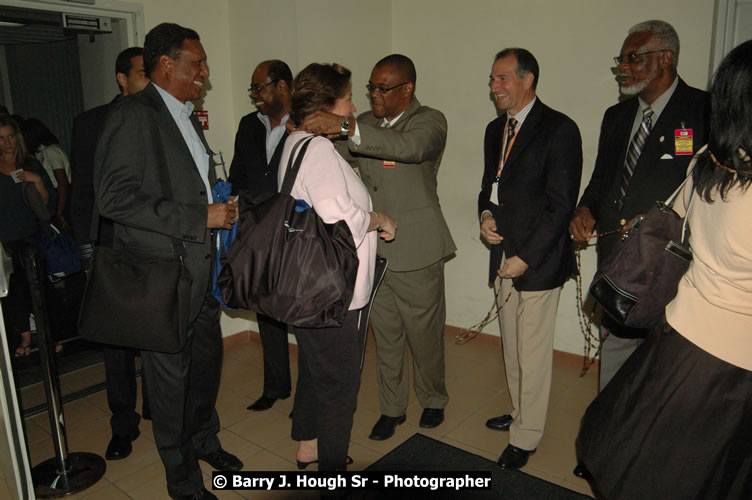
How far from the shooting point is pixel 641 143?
8.27 ft

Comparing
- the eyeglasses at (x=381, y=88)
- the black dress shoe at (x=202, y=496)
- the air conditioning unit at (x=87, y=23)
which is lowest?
the black dress shoe at (x=202, y=496)

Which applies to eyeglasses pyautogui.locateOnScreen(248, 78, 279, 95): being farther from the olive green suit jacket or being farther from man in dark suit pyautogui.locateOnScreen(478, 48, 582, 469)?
man in dark suit pyautogui.locateOnScreen(478, 48, 582, 469)

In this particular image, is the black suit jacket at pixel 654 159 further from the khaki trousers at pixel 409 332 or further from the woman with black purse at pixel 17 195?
the woman with black purse at pixel 17 195

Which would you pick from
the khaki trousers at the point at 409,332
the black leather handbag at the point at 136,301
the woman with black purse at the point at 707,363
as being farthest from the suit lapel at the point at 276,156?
the woman with black purse at the point at 707,363

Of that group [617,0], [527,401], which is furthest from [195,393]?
[617,0]

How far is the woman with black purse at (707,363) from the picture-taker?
4.62 feet

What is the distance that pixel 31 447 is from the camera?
3037 millimetres

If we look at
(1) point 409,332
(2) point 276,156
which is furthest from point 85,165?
(1) point 409,332

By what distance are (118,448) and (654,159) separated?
311cm

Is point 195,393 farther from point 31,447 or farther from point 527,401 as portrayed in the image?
point 527,401

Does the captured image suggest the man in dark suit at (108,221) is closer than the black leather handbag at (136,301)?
No

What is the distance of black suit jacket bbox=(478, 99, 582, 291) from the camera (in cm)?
255

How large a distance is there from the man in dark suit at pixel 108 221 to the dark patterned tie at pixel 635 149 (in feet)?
8.31

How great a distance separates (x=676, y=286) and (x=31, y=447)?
337cm
